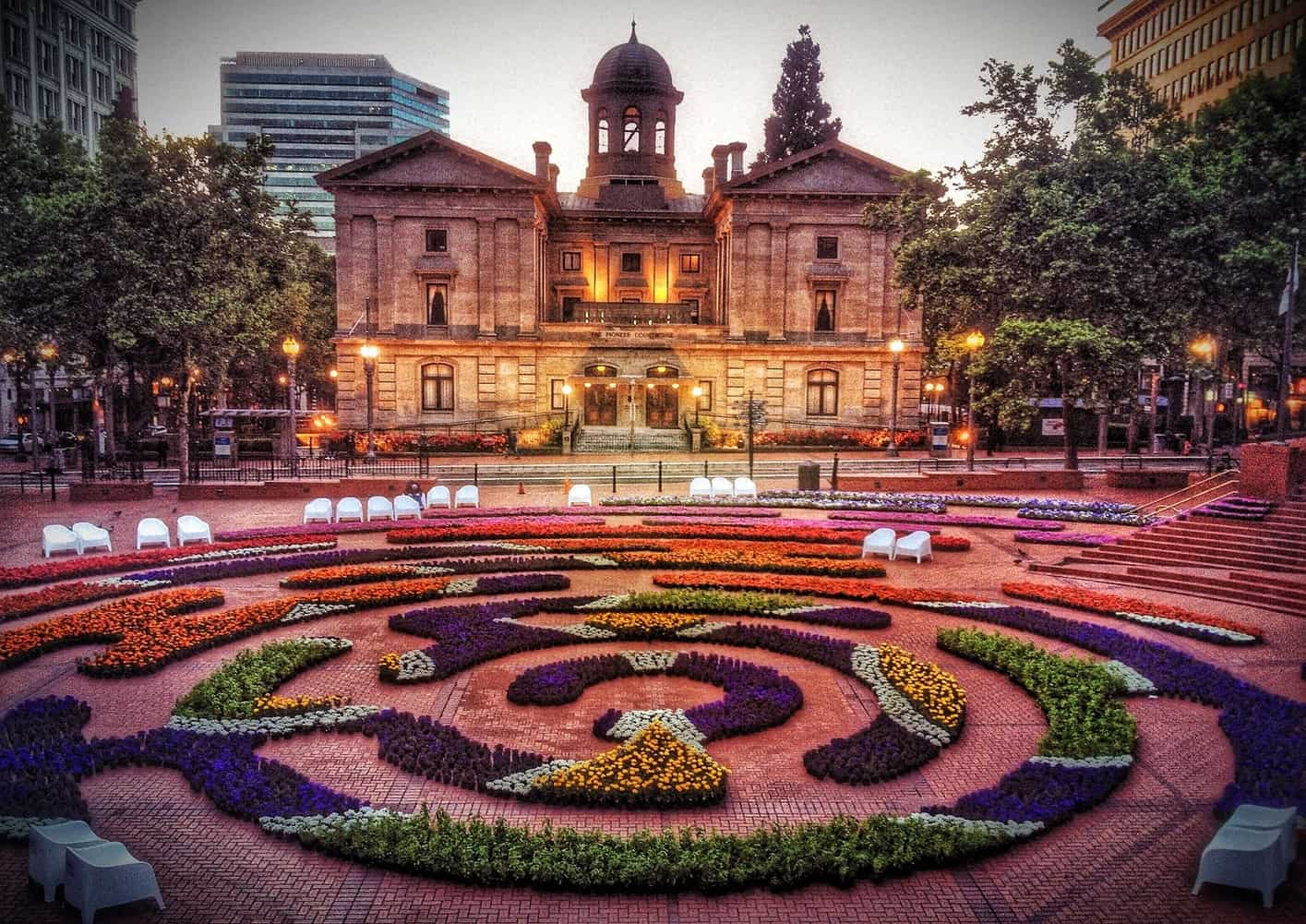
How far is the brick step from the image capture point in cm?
1487

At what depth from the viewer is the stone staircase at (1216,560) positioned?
15328 millimetres

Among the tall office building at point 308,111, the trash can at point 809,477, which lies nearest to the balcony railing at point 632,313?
the trash can at point 809,477

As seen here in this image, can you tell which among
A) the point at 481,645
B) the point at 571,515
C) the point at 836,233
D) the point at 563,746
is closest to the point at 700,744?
the point at 563,746

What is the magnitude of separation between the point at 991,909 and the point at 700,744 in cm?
356

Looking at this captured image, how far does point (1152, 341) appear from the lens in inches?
1057

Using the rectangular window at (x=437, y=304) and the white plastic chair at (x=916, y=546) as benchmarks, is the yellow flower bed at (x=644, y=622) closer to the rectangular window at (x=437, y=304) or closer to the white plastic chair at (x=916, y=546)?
the white plastic chair at (x=916, y=546)

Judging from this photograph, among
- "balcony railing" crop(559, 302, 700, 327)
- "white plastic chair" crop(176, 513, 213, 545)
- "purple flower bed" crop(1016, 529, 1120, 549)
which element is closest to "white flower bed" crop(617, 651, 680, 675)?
"purple flower bed" crop(1016, 529, 1120, 549)

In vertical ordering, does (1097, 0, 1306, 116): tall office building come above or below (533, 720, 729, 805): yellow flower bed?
above

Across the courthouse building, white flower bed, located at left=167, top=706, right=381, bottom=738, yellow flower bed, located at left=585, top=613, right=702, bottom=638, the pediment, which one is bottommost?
white flower bed, located at left=167, top=706, right=381, bottom=738

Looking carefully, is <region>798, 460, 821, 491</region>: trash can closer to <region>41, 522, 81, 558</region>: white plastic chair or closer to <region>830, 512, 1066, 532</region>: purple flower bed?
<region>830, 512, 1066, 532</region>: purple flower bed

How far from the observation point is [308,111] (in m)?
154

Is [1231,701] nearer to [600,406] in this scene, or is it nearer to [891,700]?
[891,700]

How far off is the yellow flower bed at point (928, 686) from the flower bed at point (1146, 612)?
4.77 meters

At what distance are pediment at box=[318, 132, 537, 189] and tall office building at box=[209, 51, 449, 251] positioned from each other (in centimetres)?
11815
